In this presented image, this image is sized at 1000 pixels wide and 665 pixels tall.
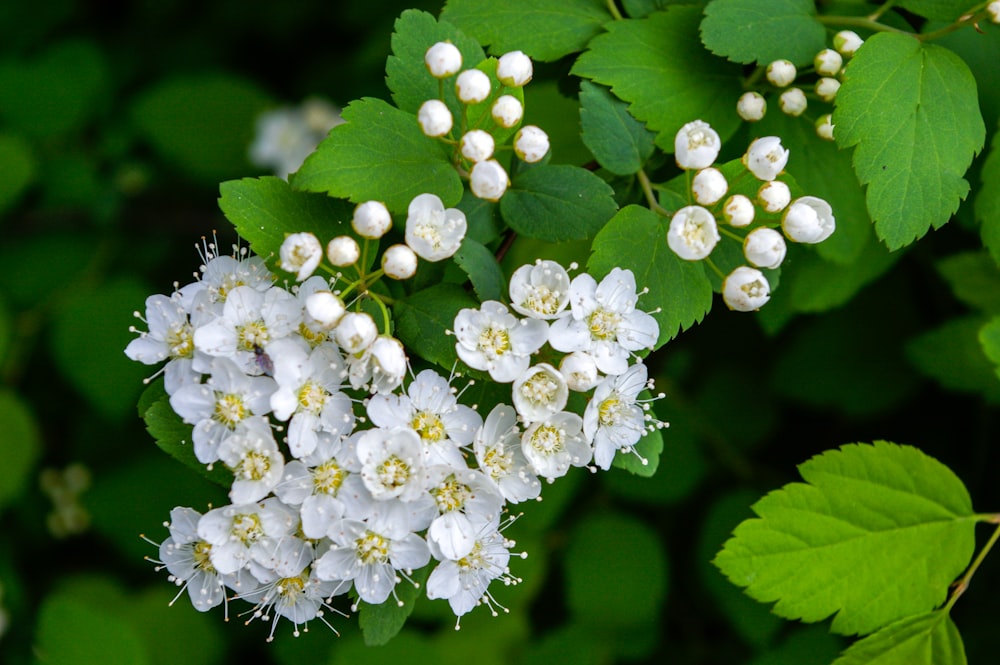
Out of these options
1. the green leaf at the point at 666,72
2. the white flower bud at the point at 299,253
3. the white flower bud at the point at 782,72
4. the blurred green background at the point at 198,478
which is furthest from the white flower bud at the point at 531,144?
the blurred green background at the point at 198,478

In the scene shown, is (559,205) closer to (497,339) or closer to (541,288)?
(541,288)

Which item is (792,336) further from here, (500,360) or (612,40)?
(500,360)

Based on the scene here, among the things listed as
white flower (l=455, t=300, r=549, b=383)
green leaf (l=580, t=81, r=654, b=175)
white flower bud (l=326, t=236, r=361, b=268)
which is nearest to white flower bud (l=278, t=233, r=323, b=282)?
white flower bud (l=326, t=236, r=361, b=268)

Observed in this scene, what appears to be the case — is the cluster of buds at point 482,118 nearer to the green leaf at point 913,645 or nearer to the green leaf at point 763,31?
the green leaf at point 763,31

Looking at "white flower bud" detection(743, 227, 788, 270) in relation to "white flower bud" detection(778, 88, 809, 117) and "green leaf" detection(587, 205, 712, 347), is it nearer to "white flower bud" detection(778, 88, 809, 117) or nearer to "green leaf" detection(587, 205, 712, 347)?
"green leaf" detection(587, 205, 712, 347)

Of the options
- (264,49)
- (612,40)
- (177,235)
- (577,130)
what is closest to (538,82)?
(577,130)

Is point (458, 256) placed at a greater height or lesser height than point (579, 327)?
greater
